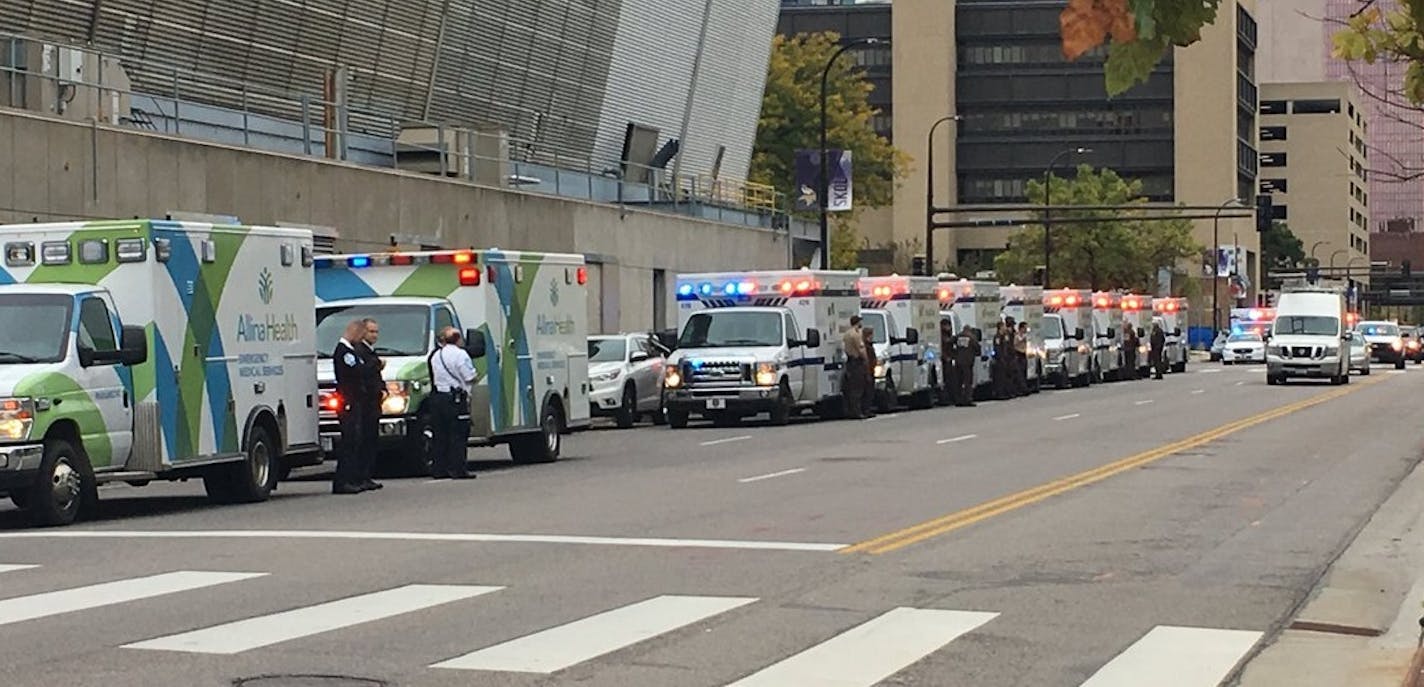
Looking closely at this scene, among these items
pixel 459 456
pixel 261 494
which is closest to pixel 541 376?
pixel 459 456

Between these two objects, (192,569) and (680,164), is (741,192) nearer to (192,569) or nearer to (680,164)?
(680,164)

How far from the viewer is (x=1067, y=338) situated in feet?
201

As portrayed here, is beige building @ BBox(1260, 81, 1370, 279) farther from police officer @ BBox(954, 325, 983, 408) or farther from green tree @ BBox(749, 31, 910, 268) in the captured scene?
police officer @ BBox(954, 325, 983, 408)

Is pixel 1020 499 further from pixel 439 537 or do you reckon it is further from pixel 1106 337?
pixel 1106 337

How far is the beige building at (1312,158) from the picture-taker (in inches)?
7515

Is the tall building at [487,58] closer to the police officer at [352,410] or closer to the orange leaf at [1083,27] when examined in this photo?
the police officer at [352,410]

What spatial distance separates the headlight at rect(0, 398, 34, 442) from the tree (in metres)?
97.2

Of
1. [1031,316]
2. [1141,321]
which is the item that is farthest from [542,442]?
[1141,321]

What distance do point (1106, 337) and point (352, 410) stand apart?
46286 mm

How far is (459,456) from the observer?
24.8 metres

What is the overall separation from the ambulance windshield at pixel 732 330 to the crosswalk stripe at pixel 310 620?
24.4 metres

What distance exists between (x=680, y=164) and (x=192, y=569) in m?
54.3

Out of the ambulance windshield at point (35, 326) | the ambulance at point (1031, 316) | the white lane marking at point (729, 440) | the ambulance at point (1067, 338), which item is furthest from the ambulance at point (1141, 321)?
the ambulance windshield at point (35, 326)

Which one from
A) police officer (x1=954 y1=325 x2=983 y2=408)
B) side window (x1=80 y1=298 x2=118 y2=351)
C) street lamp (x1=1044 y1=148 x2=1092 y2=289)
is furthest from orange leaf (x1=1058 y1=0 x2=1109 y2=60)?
street lamp (x1=1044 y1=148 x2=1092 y2=289)
